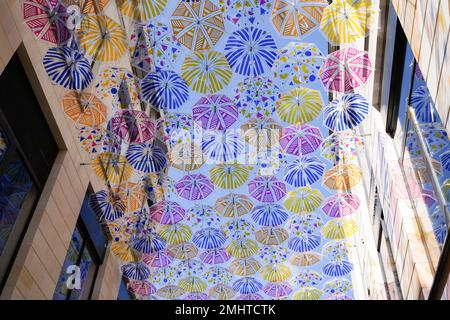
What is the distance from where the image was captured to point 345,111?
804 cm

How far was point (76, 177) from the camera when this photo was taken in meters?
9.38

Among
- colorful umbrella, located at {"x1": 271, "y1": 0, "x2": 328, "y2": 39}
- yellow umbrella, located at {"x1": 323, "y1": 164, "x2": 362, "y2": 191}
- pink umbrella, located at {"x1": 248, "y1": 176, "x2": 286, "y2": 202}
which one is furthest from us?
pink umbrella, located at {"x1": 248, "y1": 176, "x2": 286, "y2": 202}

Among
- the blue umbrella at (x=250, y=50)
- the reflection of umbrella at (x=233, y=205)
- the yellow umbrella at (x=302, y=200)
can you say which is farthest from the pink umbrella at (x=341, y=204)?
the blue umbrella at (x=250, y=50)

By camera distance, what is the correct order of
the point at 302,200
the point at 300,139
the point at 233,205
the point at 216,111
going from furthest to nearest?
the point at 233,205 < the point at 302,200 < the point at 300,139 < the point at 216,111

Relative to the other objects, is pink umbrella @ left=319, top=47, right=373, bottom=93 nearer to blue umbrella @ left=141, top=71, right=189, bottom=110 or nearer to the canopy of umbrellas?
the canopy of umbrellas

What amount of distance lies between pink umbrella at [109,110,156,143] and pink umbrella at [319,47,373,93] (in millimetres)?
→ 3538

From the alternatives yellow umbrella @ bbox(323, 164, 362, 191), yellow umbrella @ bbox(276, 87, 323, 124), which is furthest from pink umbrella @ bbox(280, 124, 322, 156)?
yellow umbrella @ bbox(323, 164, 362, 191)

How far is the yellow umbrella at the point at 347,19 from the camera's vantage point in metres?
7.17

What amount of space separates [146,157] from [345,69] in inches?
172

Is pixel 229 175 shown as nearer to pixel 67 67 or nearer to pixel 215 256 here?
pixel 215 256

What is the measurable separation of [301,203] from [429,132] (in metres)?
3.87

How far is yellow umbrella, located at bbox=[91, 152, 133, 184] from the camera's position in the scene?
9.44m

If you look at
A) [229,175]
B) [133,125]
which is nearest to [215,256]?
[229,175]
